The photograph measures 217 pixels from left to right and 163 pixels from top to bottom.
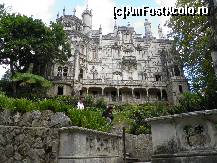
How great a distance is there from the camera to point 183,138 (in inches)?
207

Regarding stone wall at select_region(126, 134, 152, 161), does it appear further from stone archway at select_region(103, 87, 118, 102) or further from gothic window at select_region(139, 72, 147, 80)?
gothic window at select_region(139, 72, 147, 80)

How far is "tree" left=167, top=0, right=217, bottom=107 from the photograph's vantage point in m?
20.0

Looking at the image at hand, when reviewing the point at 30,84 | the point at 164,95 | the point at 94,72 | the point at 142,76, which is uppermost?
the point at 94,72

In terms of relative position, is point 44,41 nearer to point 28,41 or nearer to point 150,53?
Answer: point 28,41

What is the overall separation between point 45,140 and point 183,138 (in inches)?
163

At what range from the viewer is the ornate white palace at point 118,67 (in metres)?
45.2

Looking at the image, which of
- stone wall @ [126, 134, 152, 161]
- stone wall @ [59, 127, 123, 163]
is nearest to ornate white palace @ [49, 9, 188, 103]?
stone wall @ [126, 134, 152, 161]

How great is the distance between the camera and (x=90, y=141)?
7664 millimetres

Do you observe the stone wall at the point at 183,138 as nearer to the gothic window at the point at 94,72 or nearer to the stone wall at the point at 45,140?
the stone wall at the point at 45,140

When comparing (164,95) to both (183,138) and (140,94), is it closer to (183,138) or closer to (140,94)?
(140,94)

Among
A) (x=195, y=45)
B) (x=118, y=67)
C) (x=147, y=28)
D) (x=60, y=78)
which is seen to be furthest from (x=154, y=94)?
(x=195, y=45)

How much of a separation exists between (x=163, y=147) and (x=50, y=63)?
1596 inches

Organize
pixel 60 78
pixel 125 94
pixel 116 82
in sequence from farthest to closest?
pixel 125 94 < pixel 116 82 < pixel 60 78

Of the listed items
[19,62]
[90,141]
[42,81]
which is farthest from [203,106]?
[19,62]
